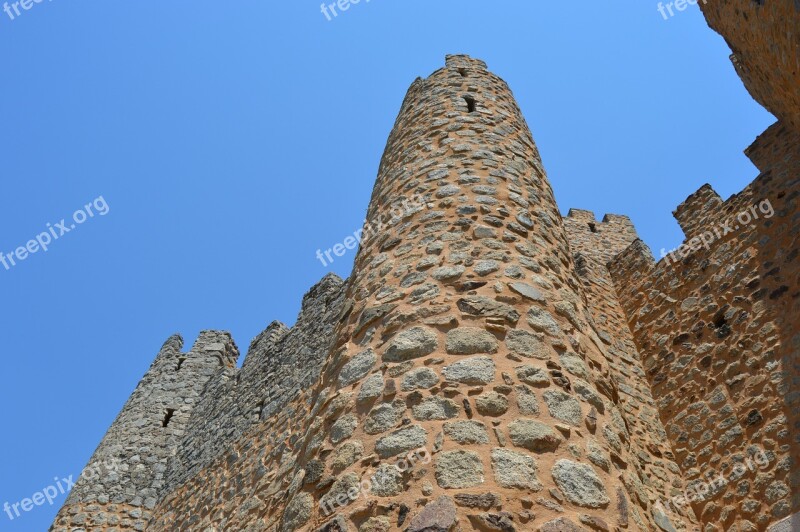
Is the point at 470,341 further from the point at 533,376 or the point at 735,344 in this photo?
the point at 735,344

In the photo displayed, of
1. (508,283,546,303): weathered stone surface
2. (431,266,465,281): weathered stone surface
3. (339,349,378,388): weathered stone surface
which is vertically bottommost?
(339,349,378,388): weathered stone surface

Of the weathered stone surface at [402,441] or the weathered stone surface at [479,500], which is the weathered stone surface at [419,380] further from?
the weathered stone surface at [479,500]

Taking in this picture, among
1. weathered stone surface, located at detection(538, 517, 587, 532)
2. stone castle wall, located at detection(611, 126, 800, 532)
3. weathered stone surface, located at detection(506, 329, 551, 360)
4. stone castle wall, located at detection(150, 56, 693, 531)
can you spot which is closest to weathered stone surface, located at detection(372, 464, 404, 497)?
stone castle wall, located at detection(150, 56, 693, 531)

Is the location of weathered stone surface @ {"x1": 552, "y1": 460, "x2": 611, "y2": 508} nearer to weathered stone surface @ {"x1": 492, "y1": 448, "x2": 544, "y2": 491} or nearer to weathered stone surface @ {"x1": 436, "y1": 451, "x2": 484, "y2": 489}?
weathered stone surface @ {"x1": 492, "y1": 448, "x2": 544, "y2": 491}

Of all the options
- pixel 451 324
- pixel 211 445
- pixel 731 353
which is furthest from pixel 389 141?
pixel 211 445

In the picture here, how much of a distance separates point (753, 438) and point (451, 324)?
12.2 feet

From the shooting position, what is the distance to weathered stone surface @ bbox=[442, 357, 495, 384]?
341 cm

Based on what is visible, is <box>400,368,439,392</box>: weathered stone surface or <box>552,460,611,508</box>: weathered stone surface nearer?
<box>552,460,611,508</box>: weathered stone surface

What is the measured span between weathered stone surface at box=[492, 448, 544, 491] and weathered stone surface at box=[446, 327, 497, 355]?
65cm

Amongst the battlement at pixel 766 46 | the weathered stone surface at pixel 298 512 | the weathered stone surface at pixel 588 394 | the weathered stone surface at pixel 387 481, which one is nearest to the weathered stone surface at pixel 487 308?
the weathered stone surface at pixel 588 394

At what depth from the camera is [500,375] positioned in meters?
3.44

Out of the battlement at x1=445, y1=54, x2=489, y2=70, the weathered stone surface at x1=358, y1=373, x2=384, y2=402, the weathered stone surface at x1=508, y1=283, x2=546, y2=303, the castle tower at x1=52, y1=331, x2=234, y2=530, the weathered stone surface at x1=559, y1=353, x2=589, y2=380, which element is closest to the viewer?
the weathered stone surface at x1=358, y1=373, x2=384, y2=402

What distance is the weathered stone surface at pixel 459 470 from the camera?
2.91 m

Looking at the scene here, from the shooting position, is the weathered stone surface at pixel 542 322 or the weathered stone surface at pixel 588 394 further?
the weathered stone surface at pixel 542 322
